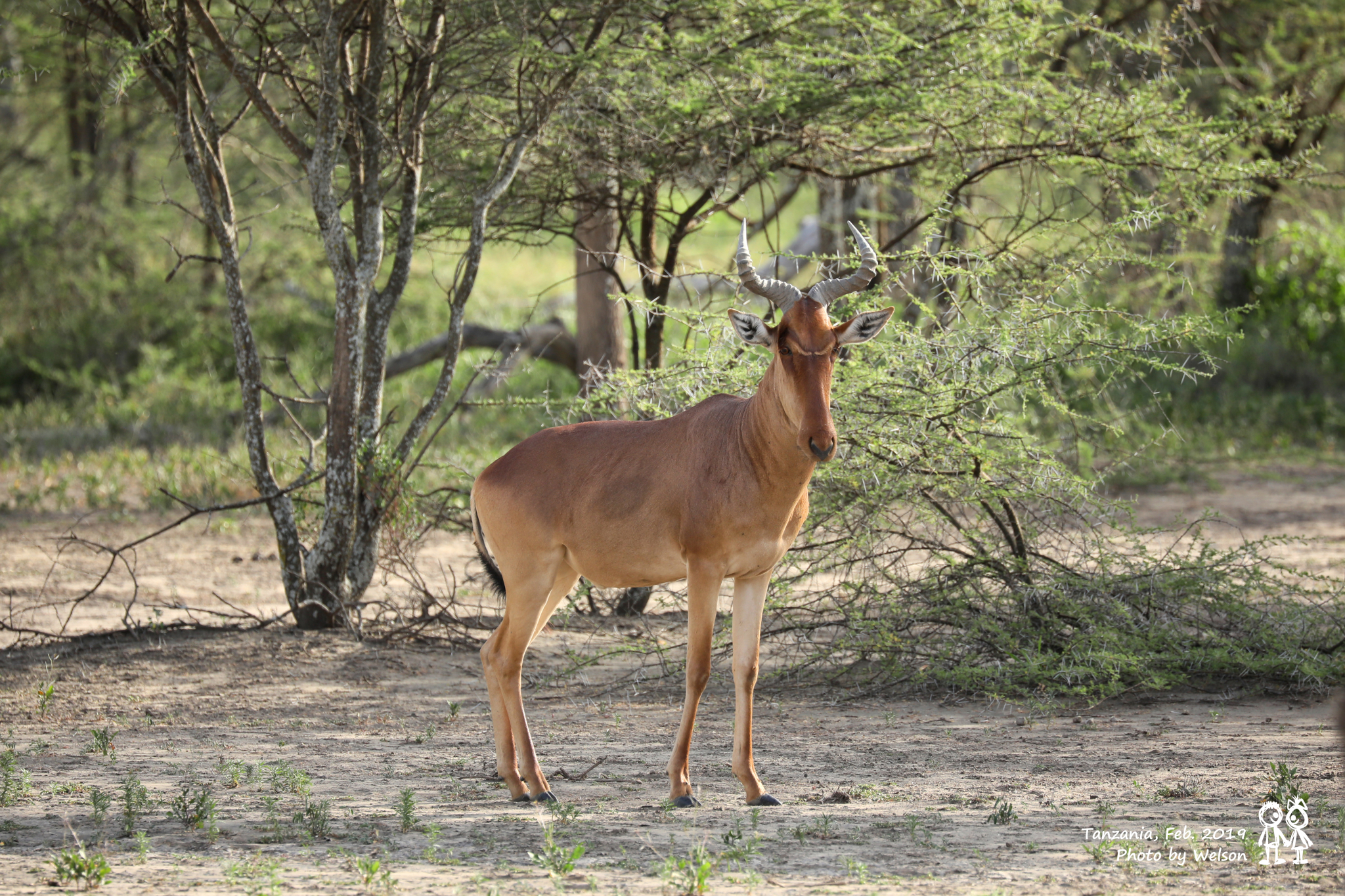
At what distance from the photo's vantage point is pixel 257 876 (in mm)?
4418

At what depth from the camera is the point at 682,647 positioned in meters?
8.19

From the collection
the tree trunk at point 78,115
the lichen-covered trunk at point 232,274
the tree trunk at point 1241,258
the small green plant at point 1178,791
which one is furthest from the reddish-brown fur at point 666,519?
the tree trunk at point 1241,258

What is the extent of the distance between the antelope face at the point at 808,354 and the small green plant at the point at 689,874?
1.46 metres

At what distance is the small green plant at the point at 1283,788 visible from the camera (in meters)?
5.10

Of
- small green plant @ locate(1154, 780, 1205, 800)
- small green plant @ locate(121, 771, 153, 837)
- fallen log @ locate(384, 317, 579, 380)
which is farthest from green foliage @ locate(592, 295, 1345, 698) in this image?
fallen log @ locate(384, 317, 579, 380)

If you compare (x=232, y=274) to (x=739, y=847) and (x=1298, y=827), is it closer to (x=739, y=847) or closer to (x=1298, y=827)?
(x=739, y=847)

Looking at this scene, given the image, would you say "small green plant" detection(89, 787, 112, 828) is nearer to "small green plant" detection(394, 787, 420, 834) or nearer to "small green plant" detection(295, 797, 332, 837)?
"small green plant" detection(295, 797, 332, 837)

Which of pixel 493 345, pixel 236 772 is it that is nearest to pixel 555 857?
pixel 236 772

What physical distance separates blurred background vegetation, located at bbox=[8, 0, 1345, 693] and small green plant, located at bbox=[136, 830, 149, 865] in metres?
3.84

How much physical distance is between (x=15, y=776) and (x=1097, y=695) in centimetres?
526

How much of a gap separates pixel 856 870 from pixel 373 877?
1574 millimetres

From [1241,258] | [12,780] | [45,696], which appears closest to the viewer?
[12,780]

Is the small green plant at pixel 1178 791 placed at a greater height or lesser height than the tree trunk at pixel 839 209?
lesser

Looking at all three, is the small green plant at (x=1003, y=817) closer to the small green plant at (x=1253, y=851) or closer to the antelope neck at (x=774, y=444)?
the small green plant at (x=1253, y=851)
